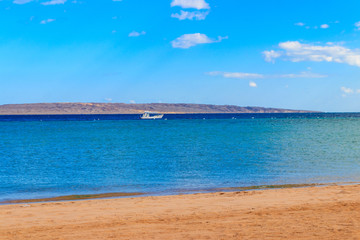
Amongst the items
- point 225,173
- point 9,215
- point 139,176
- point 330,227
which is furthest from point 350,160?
point 9,215

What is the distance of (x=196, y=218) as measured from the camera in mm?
12273

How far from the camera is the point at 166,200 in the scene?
1580cm

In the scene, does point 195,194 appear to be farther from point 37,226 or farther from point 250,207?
point 37,226

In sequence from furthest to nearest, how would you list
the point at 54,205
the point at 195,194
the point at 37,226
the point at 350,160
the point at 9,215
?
the point at 350,160, the point at 195,194, the point at 54,205, the point at 9,215, the point at 37,226

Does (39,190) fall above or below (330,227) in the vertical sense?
below

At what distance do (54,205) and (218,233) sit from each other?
24.0ft

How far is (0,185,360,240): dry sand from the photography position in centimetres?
1046

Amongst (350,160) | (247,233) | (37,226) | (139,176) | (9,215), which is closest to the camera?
(247,233)

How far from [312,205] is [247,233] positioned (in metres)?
4.34

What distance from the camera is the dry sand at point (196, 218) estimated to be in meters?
10.5

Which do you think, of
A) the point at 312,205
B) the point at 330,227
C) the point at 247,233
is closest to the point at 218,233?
the point at 247,233

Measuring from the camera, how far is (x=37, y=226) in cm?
1148

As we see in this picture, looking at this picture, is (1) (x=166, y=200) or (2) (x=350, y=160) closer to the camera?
(1) (x=166, y=200)

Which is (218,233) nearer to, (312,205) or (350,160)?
(312,205)
